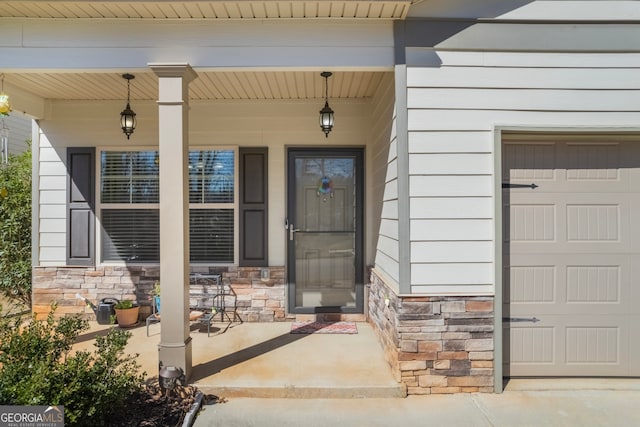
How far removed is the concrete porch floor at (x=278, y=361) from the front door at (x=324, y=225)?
0.52m

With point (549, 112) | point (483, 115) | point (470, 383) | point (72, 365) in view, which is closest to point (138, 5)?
point (72, 365)

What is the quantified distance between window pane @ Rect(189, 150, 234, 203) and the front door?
0.78m

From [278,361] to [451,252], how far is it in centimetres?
173

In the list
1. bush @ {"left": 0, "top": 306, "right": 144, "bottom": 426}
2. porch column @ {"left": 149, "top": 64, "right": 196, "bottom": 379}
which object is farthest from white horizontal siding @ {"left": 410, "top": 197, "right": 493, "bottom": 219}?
bush @ {"left": 0, "top": 306, "right": 144, "bottom": 426}

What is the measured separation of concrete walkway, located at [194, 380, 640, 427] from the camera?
259 centimetres

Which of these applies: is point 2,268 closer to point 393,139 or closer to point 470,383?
point 393,139

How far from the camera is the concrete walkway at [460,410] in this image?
2588 millimetres

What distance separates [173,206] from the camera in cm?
298

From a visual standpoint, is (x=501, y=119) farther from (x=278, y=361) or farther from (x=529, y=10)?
(x=278, y=361)

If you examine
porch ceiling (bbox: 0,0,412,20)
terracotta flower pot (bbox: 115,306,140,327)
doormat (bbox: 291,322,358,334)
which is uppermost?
porch ceiling (bbox: 0,0,412,20)

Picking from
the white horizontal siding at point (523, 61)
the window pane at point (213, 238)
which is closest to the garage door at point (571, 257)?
the white horizontal siding at point (523, 61)

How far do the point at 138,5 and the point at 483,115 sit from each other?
2.67m

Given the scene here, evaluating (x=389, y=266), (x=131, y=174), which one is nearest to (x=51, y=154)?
(x=131, y=174)

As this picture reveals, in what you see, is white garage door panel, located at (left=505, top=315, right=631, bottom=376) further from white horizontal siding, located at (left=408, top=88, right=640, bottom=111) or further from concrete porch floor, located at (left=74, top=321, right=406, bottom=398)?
white horizontal siding, located at (left=408, top=88, right=640, bottom=111)
